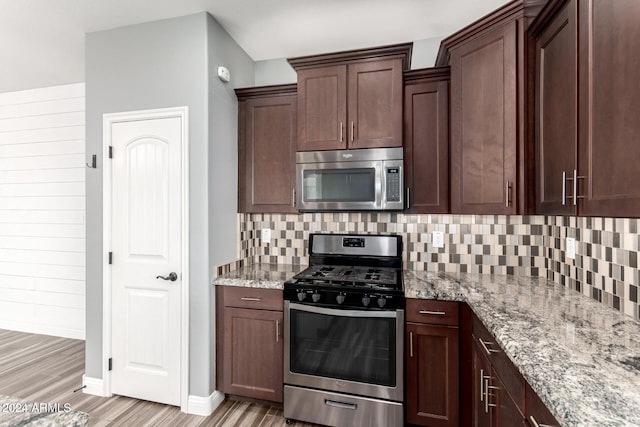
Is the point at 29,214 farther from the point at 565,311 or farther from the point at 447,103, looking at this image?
the point at 565,311

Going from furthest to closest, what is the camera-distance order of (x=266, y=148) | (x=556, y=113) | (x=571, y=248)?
(x=266, y=148) < (x=571, y=248) < (x=556, y=113)

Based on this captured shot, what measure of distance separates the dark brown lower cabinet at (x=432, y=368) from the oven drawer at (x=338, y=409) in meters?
0.13

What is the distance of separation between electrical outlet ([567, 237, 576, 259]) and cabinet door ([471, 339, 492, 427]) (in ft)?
2.66

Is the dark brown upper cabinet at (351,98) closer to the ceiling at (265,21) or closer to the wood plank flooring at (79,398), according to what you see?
the ceiling at (265,21)

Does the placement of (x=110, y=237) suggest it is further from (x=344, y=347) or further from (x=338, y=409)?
(x=338, y=409)

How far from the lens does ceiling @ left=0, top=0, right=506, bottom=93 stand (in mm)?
2219

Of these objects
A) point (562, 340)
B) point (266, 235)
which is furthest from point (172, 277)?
point (562, 340)

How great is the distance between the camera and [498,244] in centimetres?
241

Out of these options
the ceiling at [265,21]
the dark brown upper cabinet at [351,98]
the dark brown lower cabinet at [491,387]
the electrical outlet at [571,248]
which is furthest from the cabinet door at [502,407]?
the ceiling at [265,21]

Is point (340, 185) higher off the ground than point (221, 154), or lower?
lower

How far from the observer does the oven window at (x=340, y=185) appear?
2326 millimetres

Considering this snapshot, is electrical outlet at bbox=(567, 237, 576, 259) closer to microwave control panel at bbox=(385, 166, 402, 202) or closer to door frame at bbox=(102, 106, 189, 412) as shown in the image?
microwave control panel at bbox=(385, 166, 402, 202)

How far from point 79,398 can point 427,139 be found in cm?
328

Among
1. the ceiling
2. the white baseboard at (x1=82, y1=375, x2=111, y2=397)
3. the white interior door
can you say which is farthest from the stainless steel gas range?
the ceiling
